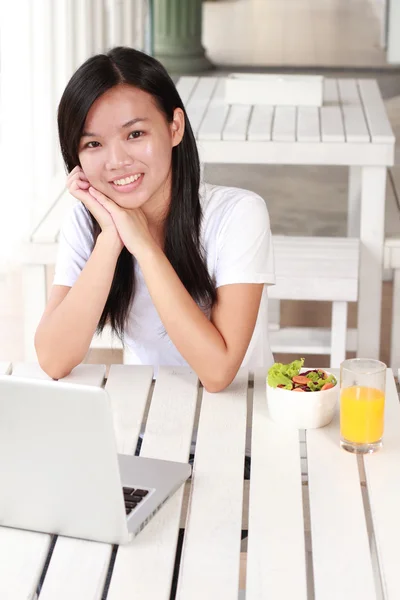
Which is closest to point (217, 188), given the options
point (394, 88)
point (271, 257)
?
point (271, 257)

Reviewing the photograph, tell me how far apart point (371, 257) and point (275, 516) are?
2.00 metres

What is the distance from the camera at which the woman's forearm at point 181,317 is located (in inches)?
66.6

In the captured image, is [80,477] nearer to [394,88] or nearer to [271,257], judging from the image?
[271,257]

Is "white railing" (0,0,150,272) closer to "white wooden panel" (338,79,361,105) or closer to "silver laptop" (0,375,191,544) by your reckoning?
"white wooden panel" (338,79,361,105)

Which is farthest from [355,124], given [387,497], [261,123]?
[387,497]

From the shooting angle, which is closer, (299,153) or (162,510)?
(162,510)

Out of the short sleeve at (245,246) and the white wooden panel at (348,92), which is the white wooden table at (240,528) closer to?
the short sleeve at (245,246)

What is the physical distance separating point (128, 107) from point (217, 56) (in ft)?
27.8

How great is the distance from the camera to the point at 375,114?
3371 millimetres

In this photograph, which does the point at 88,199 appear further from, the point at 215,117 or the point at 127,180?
the point at 215,117

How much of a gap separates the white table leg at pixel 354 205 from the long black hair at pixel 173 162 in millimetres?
1995

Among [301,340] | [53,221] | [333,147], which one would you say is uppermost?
[333,147]

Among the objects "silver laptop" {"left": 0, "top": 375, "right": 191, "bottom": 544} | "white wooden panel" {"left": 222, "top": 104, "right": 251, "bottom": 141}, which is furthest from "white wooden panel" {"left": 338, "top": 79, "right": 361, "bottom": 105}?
"silver laptop" {"left": 0, "top": 375, "right": 191, "bottom": 544}

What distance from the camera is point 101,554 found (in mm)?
1154
